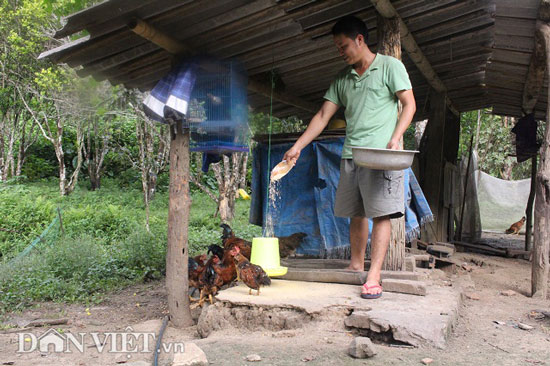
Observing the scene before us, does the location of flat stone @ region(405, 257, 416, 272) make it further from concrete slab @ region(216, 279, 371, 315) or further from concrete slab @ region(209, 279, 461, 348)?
concrete slab @ region(216, 279, 371, 315)

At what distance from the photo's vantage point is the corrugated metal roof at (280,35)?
3.95 m

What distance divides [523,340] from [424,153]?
5.67 meters

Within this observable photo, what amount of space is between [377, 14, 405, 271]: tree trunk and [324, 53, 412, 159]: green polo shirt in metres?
0.82

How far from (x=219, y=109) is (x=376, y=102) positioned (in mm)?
1867

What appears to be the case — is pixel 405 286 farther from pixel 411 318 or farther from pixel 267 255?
pixel 267 255

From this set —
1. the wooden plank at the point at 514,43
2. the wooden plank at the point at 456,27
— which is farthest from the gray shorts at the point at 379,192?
the wooden plank at the point at 514,43

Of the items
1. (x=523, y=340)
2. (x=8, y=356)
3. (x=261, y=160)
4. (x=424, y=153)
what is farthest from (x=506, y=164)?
(x=8, y=356)

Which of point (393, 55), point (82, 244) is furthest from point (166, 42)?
point (82, 244)

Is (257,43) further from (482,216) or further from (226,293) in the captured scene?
(482,216)

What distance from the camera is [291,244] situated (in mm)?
5457

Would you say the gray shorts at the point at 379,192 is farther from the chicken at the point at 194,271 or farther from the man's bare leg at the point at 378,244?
the chicken at the point at 194,271

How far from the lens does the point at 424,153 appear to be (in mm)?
8430

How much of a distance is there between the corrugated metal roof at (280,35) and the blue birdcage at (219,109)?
19 centimetres

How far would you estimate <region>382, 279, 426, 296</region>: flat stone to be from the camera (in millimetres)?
3586
